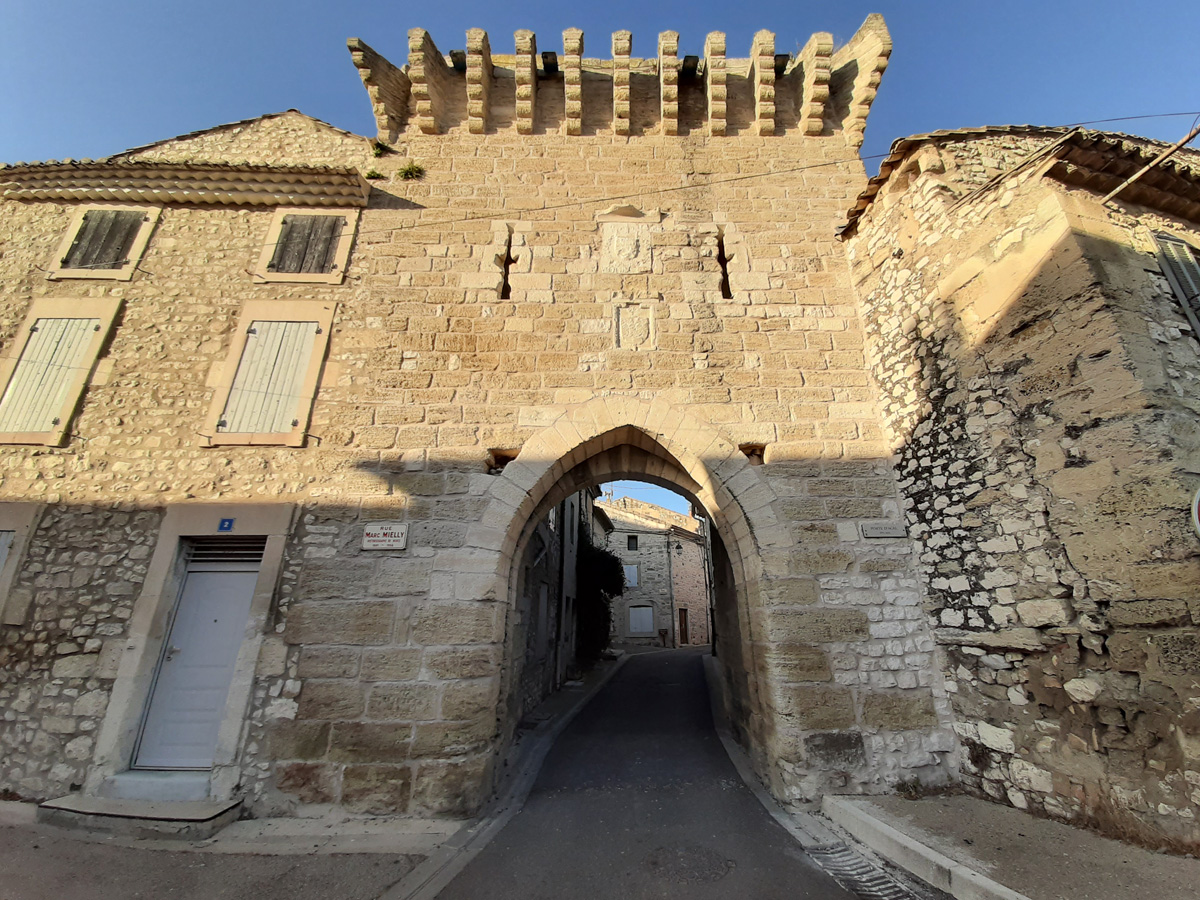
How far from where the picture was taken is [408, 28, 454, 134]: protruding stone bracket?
230 inches

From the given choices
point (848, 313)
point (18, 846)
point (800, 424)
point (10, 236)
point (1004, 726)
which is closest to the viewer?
point (18, 846)

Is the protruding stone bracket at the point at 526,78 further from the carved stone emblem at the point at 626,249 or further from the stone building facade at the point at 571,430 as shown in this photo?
the carved stone emblem at the point at 626,249

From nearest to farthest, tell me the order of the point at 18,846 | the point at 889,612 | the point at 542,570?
the point at 18,846
the point at 889,612
the point at 542,570

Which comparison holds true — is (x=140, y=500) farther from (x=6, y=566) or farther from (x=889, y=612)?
(x=889, y=612)

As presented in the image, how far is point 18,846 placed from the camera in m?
3.08

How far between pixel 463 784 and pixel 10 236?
7.42 metres

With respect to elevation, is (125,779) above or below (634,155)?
below

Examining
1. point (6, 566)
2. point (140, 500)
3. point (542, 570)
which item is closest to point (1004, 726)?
point (542, 570)

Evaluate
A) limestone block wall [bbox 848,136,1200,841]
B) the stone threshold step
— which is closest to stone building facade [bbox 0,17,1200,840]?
limestone block wall [bbox 848,136,1200,841]

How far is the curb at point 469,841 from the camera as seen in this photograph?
2.76 m

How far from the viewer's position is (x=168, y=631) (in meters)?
4.14

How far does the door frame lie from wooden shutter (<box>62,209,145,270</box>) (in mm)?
3144

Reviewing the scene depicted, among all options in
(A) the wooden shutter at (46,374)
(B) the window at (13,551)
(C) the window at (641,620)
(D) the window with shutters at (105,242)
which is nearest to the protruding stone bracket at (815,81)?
(D) the window with shutters at (105,242)

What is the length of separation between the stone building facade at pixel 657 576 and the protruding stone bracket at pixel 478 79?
15045mm
